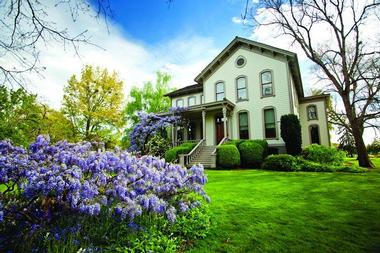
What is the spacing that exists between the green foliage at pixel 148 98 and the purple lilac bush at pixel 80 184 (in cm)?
3143

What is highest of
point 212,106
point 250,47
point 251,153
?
point 250,47

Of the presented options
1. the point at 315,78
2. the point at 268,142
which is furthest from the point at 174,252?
the point at 315,78

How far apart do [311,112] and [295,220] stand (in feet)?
63.3

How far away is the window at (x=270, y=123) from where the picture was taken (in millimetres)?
17119

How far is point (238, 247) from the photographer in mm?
3449

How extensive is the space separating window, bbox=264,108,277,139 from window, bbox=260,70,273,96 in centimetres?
141

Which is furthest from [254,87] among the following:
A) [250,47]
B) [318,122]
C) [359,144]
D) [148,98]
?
[148,98]

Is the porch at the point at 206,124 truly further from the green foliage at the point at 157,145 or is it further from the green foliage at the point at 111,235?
the green foliage at the point at 111,235

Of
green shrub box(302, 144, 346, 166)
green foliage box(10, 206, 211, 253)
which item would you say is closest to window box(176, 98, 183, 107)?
green shrub box(302, 144, 346, 166)

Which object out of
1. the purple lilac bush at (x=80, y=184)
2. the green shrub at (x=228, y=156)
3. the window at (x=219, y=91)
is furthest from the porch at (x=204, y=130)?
the purple lilac bush at (x=80, y=184)

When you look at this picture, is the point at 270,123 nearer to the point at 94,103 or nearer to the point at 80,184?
the point at 80,184

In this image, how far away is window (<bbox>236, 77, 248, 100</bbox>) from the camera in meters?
18.6

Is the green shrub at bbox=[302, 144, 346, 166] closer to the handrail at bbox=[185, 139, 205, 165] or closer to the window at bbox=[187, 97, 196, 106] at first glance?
the handrail at bbox=[185, 139, 205, 165]

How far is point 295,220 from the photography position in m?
4.54
